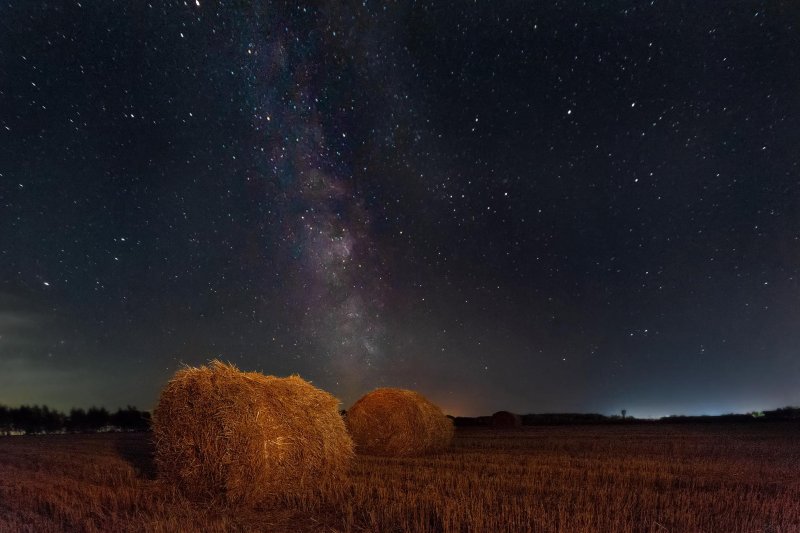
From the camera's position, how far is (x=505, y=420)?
34.3 metres

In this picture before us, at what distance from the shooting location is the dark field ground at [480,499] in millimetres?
6207

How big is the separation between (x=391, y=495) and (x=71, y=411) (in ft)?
302

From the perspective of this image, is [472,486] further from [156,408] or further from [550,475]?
[156,408]

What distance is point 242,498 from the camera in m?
8.63

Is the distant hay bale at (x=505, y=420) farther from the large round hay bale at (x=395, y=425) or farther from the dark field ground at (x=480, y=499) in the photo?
the dark field ground at (x=480, y=499)

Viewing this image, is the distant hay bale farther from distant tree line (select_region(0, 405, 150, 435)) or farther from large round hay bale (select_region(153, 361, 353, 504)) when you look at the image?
distant tree line (select_region(0, 405, 150, 435))

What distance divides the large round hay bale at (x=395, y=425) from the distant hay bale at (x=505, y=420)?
61.3 feet

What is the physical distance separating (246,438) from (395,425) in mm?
6995

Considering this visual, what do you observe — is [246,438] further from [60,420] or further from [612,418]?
[60,420]

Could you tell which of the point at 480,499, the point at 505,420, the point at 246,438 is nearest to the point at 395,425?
the point at 246,438

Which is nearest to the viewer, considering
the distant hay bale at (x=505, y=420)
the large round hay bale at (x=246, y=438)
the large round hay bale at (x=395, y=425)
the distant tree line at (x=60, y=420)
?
the large round hay bale at (x=246, y=438)

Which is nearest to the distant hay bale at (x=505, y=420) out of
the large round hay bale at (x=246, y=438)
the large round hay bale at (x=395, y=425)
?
the large round hay bale at (x=395, y=425)

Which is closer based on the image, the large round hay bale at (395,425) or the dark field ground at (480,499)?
the dark field ground at (480,499)

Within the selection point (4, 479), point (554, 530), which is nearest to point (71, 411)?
point (4, 479)
